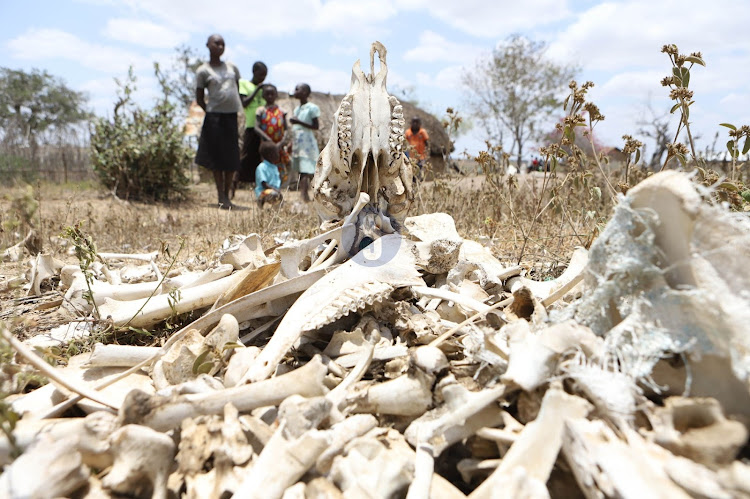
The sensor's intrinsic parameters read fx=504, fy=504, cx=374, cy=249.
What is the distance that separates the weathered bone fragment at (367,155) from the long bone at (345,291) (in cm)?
24

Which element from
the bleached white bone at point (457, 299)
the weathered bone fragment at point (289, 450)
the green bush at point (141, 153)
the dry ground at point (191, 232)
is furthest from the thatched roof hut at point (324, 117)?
the weathered bone fragment at point (289, 450)

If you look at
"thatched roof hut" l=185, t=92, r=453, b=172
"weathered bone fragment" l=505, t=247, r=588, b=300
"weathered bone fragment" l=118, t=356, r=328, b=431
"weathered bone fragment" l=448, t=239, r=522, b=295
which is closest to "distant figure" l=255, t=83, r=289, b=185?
"thatched roof hut" l=185, t=92, r=453, b=172

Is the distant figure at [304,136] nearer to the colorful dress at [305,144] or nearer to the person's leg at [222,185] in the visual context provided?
the colorful dress at [305,144]

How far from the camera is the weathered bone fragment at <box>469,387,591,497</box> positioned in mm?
930

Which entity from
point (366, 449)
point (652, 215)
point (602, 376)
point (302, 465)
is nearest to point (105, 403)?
point (302, 465)

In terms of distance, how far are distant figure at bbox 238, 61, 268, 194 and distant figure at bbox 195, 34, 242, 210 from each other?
2.05 feet

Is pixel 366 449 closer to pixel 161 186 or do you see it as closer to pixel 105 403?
pixel 105 403

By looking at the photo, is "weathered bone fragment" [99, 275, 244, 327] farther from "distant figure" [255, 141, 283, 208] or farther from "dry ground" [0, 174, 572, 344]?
"distant figure" [255, 141, 283, 208]

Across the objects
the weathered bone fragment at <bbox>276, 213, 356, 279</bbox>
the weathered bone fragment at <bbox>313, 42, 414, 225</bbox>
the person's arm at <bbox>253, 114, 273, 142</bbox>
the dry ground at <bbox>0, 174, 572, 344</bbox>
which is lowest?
the dry ground at <bbox>0, 174, 572, 344</bbox>

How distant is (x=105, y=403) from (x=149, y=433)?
29 centimetres

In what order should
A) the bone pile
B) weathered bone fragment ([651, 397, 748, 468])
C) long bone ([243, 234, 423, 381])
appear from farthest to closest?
long bone ([243, 234, 423, 381]), the bone pile, weathered bone fragment ([651, 397, 748, 468])

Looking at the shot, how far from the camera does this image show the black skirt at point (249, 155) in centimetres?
727

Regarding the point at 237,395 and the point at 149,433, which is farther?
the point at 237,395

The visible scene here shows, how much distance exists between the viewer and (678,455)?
0.90 meters
